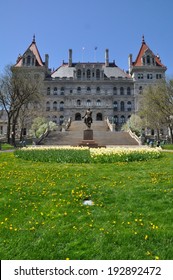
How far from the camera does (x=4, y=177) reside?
10367 millimetres

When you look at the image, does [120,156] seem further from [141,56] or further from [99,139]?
[141,56]

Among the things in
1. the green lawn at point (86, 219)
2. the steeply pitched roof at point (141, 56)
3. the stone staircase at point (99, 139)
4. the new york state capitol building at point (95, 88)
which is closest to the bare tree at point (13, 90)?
the stone staircase at point (99, 139)

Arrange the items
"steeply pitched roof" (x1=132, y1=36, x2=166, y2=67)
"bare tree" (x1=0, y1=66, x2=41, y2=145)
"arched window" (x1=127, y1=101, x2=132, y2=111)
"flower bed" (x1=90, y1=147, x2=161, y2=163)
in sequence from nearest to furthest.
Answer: "flower bed" (x1=90, y1=147, x2=161, y2=163) < "bare tree" (x1=0, y1=66, x2=41, y2=145) < "arched window" (x1=127, y1=101, x2=132, y2=111) < "steeply pitched roof" (x1=132, y1=36, x2=166, y2=67)

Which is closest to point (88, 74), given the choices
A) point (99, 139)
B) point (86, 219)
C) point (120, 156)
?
point (99, 139)

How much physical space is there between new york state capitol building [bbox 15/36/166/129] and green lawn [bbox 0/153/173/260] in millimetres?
70516

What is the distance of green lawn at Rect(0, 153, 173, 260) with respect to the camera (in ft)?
14.9

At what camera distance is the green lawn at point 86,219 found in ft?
14.9

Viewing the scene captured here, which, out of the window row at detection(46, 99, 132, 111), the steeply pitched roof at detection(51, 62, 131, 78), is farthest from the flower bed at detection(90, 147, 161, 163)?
the steeply pitched roof at detection(51, 62, 131, 78)

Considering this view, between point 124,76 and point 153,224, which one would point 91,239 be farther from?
point 124,76

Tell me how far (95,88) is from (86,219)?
77.5 m

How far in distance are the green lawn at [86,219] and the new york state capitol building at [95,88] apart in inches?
2776

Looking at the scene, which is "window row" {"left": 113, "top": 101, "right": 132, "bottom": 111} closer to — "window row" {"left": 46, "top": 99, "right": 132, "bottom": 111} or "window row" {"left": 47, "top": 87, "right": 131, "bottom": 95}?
"window row" {"left": 46, "top": 99, "right": 132, "bottom": 111}

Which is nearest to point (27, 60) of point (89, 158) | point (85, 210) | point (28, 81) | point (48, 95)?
Result: point (48, 95)
